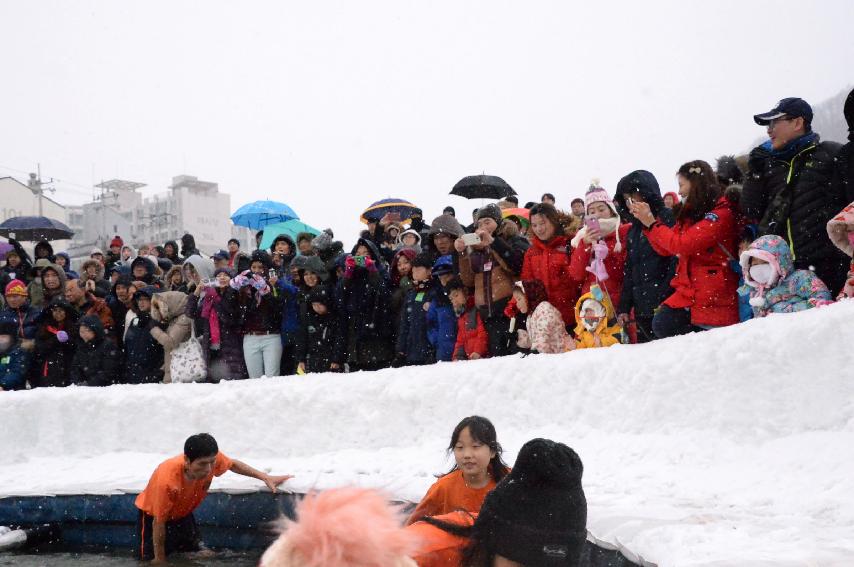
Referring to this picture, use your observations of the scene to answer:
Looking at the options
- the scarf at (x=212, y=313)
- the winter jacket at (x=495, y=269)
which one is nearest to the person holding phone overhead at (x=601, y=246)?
the winter jacket at (x=495, y=269)

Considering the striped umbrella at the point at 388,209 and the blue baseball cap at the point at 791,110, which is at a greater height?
the striped umbrella at the point at 388,209

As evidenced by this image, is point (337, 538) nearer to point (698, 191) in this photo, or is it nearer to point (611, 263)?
point (698, 191)

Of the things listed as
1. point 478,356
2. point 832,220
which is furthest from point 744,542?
point 478,356

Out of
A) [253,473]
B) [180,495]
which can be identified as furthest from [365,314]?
[180,495]

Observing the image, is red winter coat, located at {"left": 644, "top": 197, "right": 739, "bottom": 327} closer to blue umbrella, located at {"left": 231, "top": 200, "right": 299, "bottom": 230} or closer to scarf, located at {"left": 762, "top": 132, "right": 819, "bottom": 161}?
scarf, located at {"left": 762, "top": 132, "right": 819, "bottom": 161}

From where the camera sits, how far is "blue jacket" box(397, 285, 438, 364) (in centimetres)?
816

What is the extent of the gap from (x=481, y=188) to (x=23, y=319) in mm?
6807

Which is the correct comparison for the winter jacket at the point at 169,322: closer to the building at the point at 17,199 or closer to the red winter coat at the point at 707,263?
the red winter coat at the point at 707,263

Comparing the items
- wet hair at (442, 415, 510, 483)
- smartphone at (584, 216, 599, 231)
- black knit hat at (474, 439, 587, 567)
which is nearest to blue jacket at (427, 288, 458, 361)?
smartphone at (584, 216, 599, 231)

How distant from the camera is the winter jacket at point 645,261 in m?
6.28

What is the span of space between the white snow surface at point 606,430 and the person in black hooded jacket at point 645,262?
1.16ft

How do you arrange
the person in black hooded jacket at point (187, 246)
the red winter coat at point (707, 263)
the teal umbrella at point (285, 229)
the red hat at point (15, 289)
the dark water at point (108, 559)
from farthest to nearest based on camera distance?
the person in black hooded jacket at point (187, 246) < the teal umbrella at point (285, 229) < the red hat at point (15, 289) < the dark water at point (108, 559) < the red winter coat at point (707, 263)

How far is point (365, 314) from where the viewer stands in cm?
862

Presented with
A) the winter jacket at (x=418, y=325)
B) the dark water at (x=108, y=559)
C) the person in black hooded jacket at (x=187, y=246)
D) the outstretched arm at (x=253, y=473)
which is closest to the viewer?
the dark water at (x=108, y=559)
